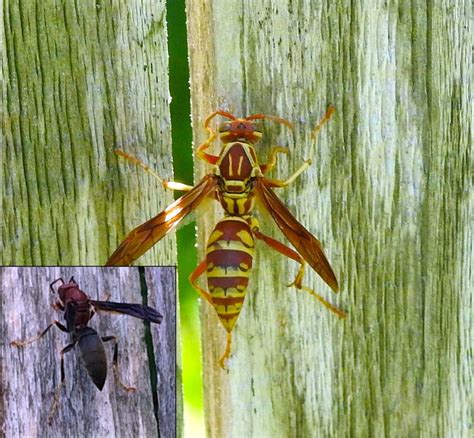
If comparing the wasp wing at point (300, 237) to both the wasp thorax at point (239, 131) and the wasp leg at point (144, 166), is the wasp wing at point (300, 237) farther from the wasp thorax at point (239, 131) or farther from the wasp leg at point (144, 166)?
the wasp leg at point (144, 166)

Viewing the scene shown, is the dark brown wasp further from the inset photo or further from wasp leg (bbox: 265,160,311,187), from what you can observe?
wasp leg (bbox: 265,160,311,187)

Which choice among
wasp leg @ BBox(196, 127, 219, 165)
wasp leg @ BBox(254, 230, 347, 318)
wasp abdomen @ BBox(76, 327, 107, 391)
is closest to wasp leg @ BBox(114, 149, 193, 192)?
wasp leg @ BBox(196, 127, 219, 165)

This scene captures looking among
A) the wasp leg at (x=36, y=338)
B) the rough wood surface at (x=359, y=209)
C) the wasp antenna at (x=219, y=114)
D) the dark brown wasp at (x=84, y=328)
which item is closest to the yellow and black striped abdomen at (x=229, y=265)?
the rough wood surface at (x=359, y=209)

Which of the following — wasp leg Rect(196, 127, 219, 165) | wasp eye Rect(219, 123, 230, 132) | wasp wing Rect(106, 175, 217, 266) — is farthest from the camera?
wasp leg Rect(196, 127, 219, 165)

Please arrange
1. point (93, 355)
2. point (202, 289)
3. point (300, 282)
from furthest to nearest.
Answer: point (202, 289) < point (300, 282) < point (93, 355)

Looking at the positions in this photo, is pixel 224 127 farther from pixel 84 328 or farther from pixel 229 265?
pixel 84 328

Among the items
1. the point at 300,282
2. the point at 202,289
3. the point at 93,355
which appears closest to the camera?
the point at 93,355

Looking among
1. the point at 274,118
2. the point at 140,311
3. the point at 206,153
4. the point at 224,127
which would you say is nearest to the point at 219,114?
the point at 224,127
